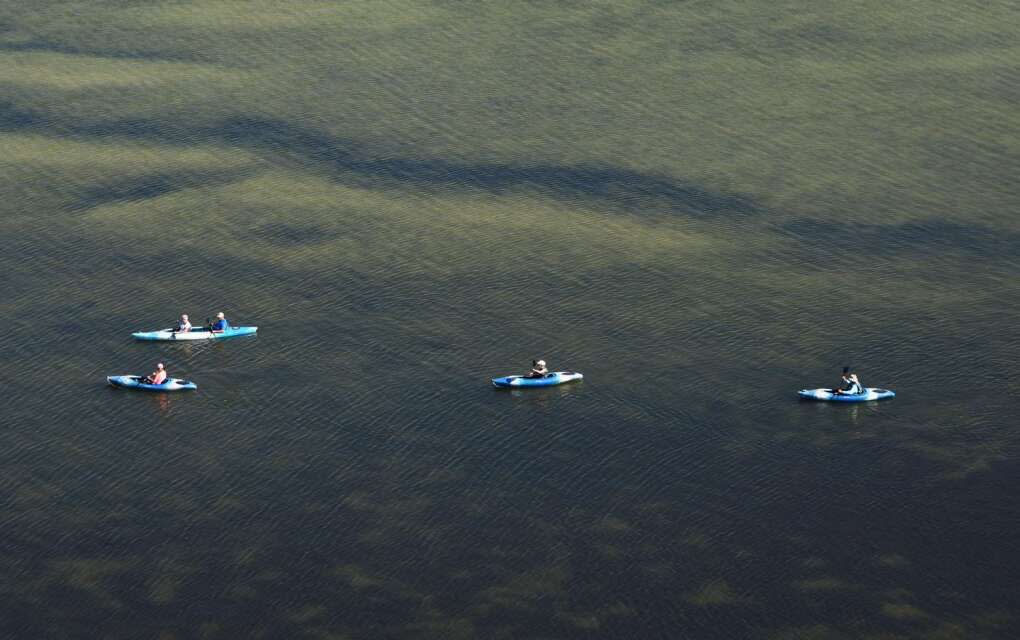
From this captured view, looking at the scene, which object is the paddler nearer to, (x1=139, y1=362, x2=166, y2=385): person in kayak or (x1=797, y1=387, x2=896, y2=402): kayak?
(x1=139, y1=362, x2=166, y2=385): person in kayak

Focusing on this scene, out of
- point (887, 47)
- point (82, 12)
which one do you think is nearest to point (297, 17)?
point (82, 12)

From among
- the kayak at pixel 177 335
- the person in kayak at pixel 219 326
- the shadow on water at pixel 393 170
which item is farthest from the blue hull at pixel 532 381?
the shadow on water at pixel 393 170

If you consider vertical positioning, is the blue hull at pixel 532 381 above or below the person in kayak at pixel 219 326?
below

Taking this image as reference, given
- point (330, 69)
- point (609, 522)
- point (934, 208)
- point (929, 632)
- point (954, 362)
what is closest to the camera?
point (929, 632)

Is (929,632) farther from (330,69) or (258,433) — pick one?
(330,69)

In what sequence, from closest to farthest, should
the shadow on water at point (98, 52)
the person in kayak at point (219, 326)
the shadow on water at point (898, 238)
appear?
the person in kayak at point (219, 326)
the shadow on water at point (898, 238)
the shadow on water at point (98, 52)

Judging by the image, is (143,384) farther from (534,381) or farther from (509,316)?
(509,316)

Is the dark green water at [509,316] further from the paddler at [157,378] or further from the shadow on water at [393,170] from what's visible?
the paddler at [157,378]
